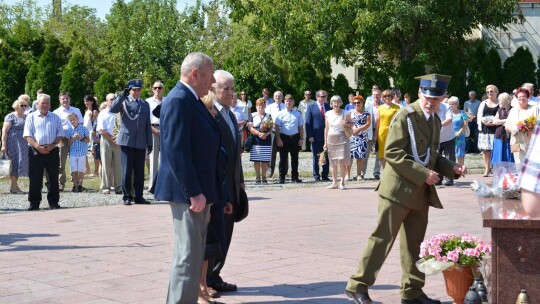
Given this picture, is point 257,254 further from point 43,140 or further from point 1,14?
point 1,14

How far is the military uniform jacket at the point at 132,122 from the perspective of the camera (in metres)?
15.4

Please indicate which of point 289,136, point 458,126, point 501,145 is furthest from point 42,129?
point 458,126

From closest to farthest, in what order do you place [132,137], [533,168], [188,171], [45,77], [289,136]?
[533,168] → [188,171] → [132,137] → [289,136] → [45,77]

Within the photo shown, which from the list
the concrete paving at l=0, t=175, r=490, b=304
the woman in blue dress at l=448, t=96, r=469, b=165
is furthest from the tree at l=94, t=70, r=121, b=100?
the concrete paving at l=0, t=175, r=490, b=304

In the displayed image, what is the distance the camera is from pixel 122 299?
7770mm

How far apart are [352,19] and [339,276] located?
81.4 ft

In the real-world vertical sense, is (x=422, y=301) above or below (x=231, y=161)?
below

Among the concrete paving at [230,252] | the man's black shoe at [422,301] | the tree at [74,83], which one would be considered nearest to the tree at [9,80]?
the tree at [74,83]

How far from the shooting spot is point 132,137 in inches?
608

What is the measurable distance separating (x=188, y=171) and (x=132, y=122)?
9.03m

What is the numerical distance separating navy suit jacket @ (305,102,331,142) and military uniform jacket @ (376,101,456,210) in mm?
12974

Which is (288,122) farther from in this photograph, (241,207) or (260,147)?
(241,207)

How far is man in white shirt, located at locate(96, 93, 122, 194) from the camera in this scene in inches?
693

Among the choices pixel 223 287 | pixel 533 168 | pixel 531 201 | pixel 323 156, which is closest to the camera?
pixel 533 168
